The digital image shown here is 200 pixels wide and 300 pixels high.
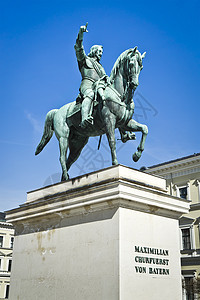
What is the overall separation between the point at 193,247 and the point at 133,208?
106 feet

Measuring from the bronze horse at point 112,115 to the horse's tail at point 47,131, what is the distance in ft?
0.57

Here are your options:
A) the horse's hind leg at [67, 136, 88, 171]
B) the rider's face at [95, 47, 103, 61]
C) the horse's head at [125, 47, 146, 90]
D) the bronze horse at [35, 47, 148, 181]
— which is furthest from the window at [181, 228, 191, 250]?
the horse's head at [125, 47, 146, 90]

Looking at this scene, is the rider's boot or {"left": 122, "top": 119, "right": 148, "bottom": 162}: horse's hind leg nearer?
the rider's boot

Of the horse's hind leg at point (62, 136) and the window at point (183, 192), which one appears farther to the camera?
the window at point (183, 192)

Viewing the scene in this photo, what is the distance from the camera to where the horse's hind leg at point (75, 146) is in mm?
9773

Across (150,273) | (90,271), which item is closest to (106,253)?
(90,271)

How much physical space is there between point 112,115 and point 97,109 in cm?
55

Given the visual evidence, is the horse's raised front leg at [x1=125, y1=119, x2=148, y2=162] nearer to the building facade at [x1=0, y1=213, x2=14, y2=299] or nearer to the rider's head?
the rider's head

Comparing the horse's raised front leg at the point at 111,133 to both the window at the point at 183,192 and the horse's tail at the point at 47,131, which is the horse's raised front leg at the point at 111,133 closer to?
the horse's tail at the point at 47,131

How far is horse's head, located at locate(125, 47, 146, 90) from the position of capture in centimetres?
809

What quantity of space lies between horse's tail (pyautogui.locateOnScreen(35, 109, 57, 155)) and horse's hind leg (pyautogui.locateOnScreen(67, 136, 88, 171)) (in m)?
0.72

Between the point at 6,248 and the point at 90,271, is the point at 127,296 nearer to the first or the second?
the point at 90,271

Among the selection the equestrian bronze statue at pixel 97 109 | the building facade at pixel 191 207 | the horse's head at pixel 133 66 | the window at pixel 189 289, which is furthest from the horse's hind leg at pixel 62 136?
the building facade at pixel 191 207

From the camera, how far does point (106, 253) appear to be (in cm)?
663
